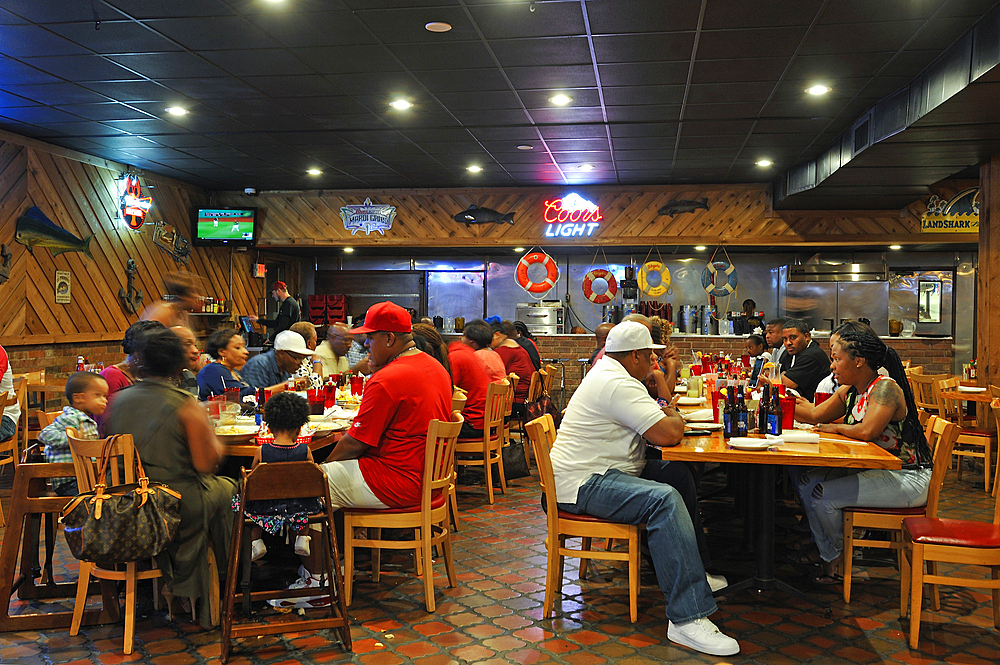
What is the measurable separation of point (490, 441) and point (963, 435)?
175 inches

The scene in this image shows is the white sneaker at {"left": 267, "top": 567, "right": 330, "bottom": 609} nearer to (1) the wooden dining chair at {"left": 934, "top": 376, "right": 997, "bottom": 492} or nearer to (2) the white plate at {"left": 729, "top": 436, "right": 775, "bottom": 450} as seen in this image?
(2) the white plate at {"left": 729, "top": 436, "right": 775, "bottom": 450}

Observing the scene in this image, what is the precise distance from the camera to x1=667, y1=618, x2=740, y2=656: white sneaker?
344 cm

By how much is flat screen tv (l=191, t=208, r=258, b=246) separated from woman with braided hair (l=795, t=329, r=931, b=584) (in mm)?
9710

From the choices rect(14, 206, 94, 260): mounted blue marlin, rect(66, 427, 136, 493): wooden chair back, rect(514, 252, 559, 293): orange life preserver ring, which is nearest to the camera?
rect(66, 427, 136, 493): wooden chair back

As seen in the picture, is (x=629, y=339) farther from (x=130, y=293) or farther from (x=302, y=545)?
(x=130, y=293)

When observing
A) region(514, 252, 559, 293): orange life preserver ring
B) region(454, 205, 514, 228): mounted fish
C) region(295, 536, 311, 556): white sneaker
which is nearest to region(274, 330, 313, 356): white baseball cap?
region(295, 536, 311, 556): white sneaker

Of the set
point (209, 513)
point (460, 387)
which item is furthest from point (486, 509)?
point (209, 513)

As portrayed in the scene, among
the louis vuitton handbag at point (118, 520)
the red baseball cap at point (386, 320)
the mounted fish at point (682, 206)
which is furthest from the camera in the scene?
the mounted fish at point (682, 206)

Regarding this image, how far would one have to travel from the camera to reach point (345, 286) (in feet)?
48.5

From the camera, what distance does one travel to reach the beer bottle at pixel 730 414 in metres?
4.20

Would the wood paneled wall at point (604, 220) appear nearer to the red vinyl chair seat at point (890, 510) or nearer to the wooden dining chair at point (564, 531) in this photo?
the red vinyl chair seat at point (890, 510)

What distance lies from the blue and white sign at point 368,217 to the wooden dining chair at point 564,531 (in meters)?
8.63

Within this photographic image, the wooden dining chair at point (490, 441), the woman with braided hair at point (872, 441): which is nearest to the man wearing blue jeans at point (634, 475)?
the woman with braided hair at point (872, 441)

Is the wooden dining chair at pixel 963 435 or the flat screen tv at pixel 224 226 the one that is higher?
the flat screen tv at pixel 224 226
